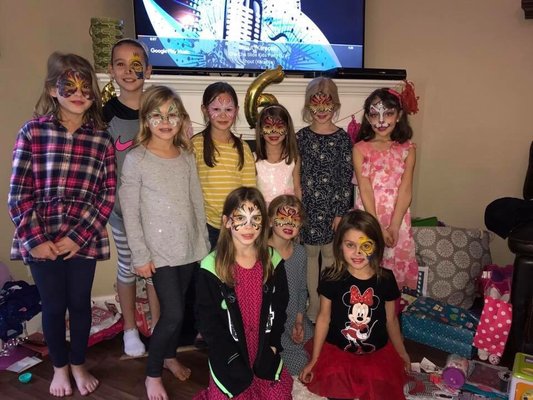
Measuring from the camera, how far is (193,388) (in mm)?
1790

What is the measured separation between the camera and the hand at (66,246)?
1608 millimetres

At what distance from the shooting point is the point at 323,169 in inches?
81.8

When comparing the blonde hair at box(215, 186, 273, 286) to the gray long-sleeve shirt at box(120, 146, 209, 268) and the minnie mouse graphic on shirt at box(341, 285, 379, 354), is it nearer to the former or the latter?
the gray long-sleeve shirt at box(120, 146, 209, 268)

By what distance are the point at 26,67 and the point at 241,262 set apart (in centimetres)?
165

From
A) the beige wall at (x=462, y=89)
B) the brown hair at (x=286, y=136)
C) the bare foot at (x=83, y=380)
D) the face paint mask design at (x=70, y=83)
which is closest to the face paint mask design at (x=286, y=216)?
the brown hair at (x=286, y=136)

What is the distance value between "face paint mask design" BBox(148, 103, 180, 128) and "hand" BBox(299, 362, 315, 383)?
3.64 ft

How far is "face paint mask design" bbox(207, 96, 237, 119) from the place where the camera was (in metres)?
1.83

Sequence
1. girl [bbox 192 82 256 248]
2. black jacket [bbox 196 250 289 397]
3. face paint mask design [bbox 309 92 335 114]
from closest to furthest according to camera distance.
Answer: black jacket [bbox 196 250 289 397] < girl [bbox 192 82 256 248] < face paint mask design [bbox 309 92 335 114]

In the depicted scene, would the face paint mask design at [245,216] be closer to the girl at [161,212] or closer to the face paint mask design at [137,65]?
the girl at [161,212]

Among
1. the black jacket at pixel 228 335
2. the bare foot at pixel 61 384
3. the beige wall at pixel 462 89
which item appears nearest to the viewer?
the black jacket at pixel 228 335

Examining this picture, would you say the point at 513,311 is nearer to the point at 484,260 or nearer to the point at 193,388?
the point at 484,260

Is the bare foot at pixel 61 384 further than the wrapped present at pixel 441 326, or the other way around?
the wrapped present at pixel 441 326

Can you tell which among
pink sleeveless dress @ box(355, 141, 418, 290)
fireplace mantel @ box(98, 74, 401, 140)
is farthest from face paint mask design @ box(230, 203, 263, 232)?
fireplace mantel @ box(98, 74, 401, 140)

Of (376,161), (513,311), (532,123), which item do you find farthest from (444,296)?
(532,123)
